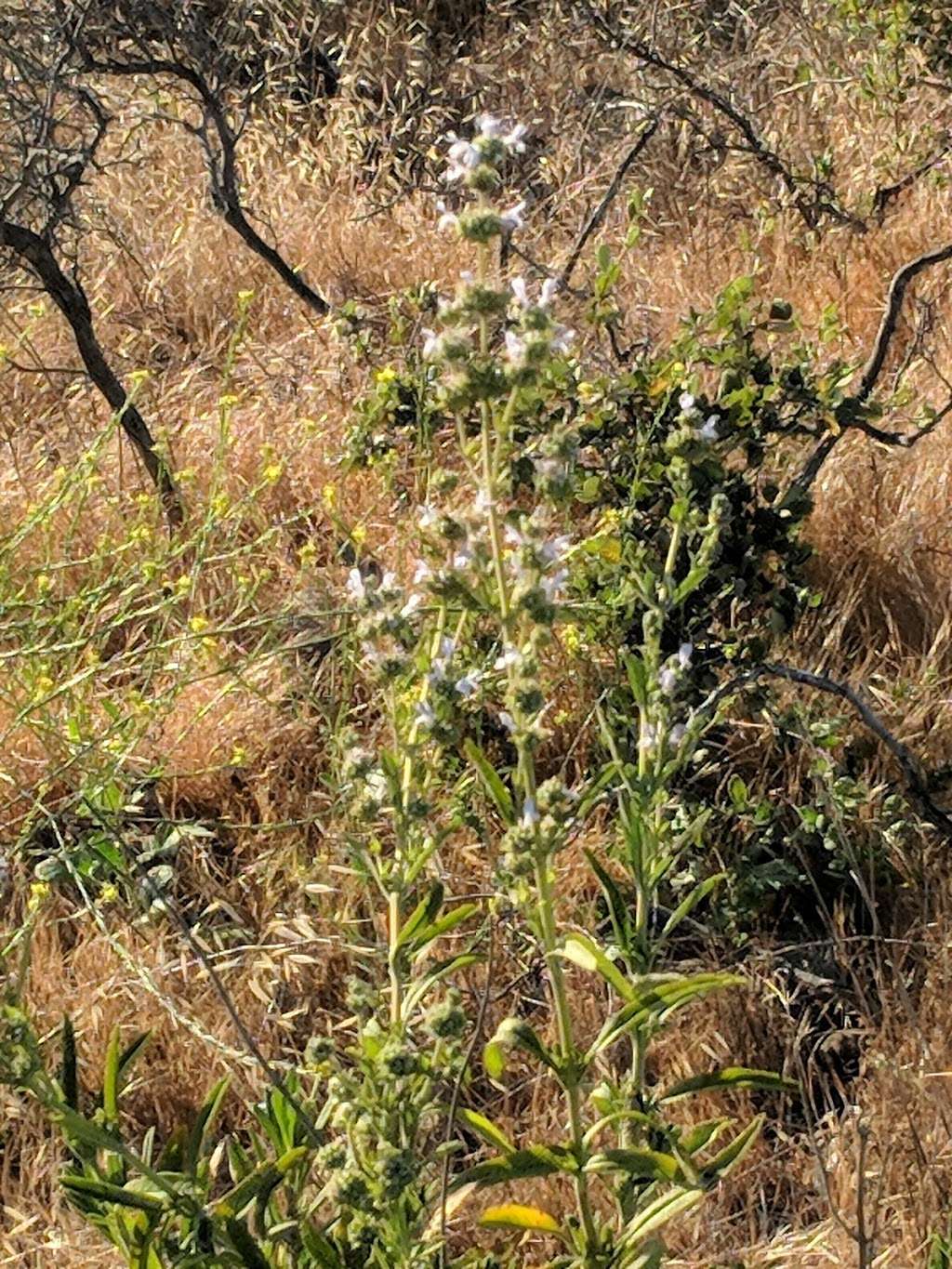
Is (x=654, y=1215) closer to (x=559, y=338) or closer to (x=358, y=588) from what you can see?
(x=358, y=588)

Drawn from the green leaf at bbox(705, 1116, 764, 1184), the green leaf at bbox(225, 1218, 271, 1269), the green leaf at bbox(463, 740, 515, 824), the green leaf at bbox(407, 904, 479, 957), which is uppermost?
the green leaf at bbox(463, 740, 515, 824)

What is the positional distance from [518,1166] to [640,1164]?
117mm

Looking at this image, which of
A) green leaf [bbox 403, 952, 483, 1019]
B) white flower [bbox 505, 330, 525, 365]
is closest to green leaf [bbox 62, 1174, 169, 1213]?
green leaf [bbox 403, 952, 483, 1019]

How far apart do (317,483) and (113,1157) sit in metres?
1.99

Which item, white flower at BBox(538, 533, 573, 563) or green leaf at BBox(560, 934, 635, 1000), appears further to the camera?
green leaf at BBox(560, 934, 635, 1000)

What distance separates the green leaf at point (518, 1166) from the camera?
1497mm

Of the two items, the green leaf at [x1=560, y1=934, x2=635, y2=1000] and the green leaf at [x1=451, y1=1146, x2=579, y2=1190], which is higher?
the green leaf at [x1=560, y1=934, x2=635, y2=1000]

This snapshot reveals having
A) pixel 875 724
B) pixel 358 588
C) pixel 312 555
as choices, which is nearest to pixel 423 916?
pixel 358 588

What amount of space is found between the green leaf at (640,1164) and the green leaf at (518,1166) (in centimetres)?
3

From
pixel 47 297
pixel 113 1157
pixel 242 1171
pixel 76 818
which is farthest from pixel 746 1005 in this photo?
pixel 47 297

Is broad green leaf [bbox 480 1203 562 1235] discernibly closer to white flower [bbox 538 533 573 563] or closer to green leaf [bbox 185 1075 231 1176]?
green leaf [bbox 185 1075 231 1176]

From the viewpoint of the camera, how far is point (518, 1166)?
4.97 feet

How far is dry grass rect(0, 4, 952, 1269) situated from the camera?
78.1 inches

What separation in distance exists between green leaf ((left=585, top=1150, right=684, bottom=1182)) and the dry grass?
225 millimetres
